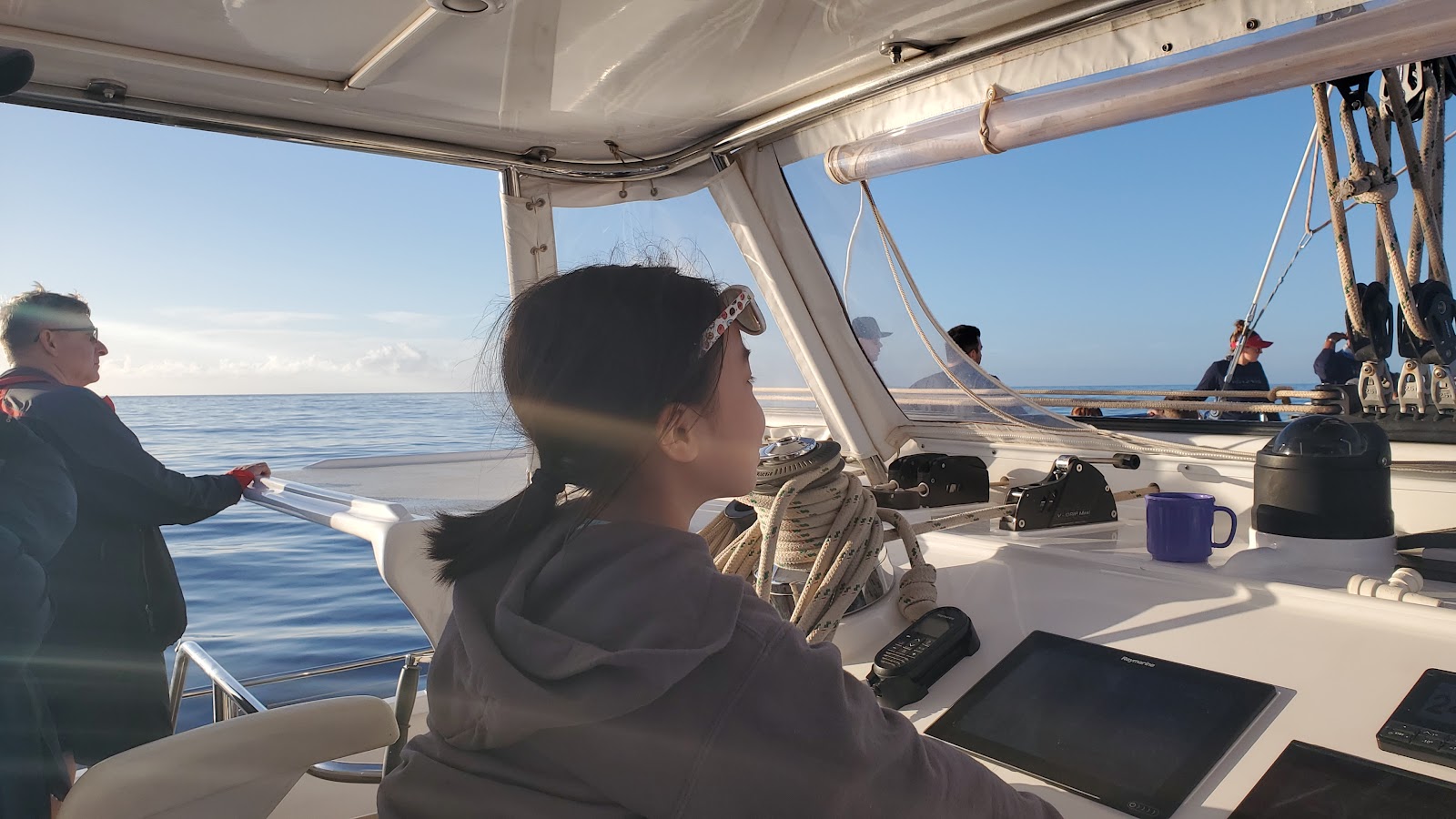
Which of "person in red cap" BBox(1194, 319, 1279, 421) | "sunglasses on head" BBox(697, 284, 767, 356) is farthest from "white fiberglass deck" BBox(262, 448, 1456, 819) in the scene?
"person in red cap" BBox(1194, 319, 1279, 421)

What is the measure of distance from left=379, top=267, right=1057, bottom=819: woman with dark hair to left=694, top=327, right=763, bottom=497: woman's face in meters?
0.02

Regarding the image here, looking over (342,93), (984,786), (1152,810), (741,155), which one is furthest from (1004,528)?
(342,93)

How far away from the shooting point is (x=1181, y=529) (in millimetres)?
1528

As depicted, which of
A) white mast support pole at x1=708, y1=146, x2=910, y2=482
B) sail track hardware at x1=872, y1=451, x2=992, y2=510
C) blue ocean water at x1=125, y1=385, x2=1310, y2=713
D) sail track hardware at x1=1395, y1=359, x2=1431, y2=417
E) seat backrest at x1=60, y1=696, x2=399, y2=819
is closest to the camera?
seat backrest at x1=60, y1=696, x2=399, y2=819

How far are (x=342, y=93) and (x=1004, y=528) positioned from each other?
71.9 inches

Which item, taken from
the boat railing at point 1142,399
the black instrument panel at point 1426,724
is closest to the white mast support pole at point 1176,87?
the boat railing at point 1142,399

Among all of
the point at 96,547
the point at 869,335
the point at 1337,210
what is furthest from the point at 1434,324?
the point at 96,547

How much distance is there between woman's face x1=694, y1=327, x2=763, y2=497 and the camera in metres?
1.02

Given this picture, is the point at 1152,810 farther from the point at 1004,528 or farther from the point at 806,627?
the point at 1004,528

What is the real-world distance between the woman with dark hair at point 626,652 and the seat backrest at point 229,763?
500mm

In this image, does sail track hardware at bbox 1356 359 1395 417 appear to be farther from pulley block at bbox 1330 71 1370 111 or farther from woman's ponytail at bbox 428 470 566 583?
woman's ponytail at bbox 428 470 566 583

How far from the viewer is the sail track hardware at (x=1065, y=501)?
183cm

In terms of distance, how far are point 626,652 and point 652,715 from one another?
0.21 ft

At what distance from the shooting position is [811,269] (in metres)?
2.87
